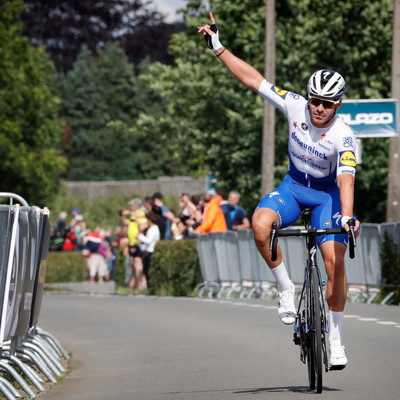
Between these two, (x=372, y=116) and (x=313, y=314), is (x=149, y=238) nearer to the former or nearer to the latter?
(x=372, y=116)

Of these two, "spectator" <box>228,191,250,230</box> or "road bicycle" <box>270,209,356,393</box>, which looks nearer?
"road bicycle" <box>270,209,356,393</box>

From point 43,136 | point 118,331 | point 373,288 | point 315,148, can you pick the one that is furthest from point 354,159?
point 43,136

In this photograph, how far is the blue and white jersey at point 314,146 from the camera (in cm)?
956

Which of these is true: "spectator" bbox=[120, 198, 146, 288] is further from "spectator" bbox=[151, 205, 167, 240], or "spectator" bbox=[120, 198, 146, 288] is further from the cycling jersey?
the cycling jersey

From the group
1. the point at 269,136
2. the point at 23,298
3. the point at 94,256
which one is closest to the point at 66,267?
the point at 94,256

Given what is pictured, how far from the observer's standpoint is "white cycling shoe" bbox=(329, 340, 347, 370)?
930 centimetres

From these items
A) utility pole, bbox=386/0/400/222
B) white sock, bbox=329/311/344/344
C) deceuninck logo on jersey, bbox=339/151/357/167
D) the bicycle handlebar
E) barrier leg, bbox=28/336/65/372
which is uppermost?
utility pole, bbox=386/0/400/222

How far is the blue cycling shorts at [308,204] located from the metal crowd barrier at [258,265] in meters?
10.2

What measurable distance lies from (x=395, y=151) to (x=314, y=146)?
664 inches

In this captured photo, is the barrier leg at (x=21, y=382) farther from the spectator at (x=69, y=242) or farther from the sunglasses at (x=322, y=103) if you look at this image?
the spectator at (x=69, y=242)

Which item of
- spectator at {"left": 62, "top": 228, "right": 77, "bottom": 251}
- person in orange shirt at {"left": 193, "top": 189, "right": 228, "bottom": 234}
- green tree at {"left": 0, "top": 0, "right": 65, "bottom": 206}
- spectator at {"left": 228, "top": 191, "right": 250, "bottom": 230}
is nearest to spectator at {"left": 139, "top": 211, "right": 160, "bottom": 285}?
person in orange shirt at {"left": 193, "top": 189, "right": 228, "bottom": 234}

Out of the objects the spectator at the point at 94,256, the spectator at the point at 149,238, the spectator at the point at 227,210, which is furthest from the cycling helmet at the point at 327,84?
the spectator at the point at 94,256

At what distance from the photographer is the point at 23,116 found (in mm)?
63125

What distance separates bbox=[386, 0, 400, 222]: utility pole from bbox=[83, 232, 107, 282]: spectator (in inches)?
478
